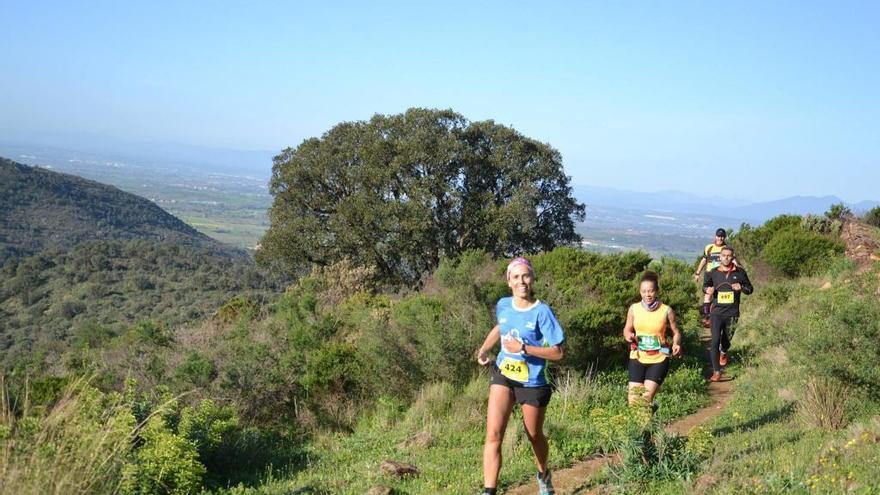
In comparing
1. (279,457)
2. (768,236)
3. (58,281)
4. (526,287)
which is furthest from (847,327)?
(58,281)

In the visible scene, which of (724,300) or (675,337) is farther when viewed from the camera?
(724,300)

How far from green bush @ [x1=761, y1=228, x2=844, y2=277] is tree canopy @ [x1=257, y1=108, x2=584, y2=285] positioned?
7632 mm

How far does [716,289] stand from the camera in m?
8.89

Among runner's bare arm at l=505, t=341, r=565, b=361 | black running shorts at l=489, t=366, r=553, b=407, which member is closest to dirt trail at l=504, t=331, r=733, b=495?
black running shorts at l=489, t=366, r=553, b=407

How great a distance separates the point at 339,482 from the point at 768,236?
16.7 meters

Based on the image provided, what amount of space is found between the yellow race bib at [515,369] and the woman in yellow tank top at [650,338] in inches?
65.0

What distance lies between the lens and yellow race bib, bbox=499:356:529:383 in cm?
437

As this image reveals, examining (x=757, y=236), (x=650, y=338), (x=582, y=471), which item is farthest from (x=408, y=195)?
(x=582, y=471)

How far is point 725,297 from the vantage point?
876 centimetres

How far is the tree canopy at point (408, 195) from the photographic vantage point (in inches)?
850

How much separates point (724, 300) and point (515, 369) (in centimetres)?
542

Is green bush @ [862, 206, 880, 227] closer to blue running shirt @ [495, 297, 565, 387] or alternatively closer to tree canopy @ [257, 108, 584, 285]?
tree canopy @ [257, 108, 584, 285]

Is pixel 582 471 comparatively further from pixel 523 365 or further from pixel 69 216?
pixel 69 216

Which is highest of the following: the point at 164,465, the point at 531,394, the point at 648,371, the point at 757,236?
the point at 757,236
